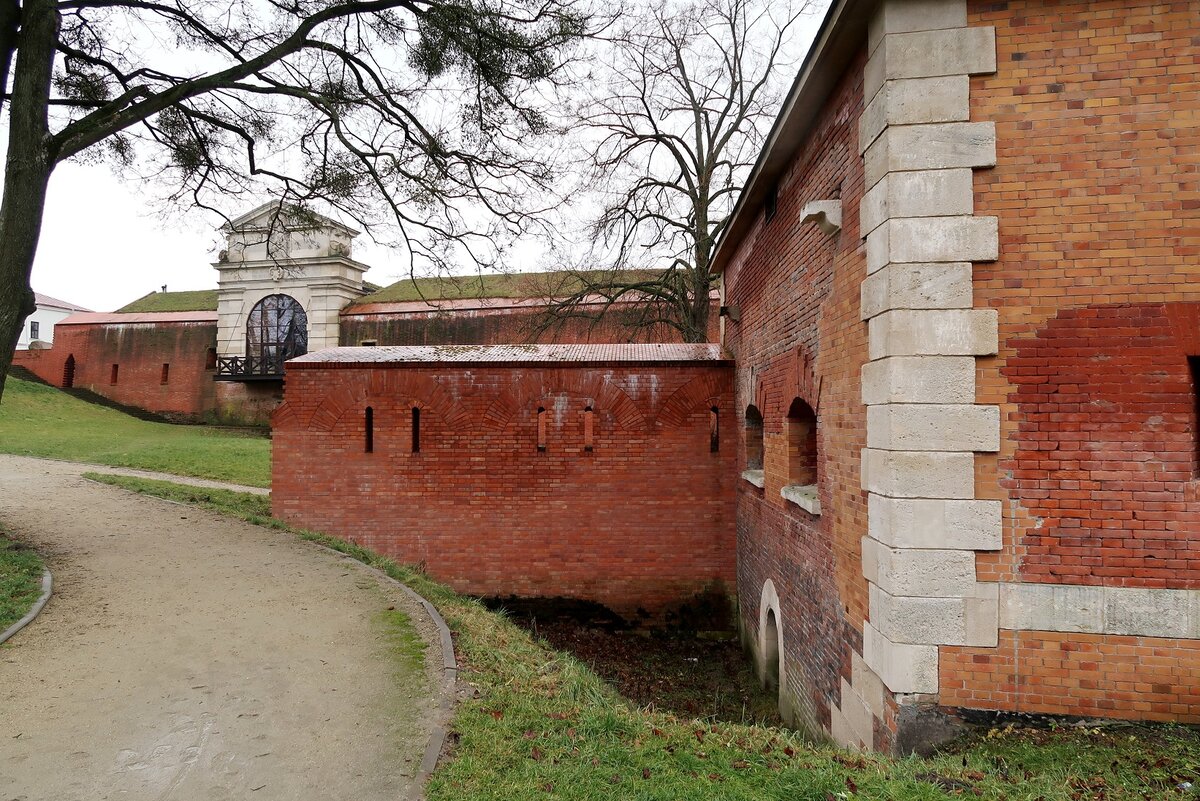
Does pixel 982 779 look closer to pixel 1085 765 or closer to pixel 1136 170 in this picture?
pixel 1085 765

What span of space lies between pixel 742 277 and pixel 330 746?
7047 mm

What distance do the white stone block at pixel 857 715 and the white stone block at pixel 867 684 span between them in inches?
2.0

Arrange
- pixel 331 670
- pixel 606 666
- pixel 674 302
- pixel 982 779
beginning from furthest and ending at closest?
pixel 674 302 → pixel 606 666 → pixel 331 670 → pixel 982 779

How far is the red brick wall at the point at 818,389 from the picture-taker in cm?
479

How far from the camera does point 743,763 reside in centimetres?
383

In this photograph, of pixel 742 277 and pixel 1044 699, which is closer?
pixel 1044 699

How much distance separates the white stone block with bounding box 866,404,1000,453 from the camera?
13.1 feet

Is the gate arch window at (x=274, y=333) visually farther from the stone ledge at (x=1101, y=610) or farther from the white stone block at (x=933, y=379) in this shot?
the stone ledge at (x=1101, y=610)

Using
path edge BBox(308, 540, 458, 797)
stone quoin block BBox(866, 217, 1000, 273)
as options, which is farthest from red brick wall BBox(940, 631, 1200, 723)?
path edge BBox(308, 540, 458, 797)

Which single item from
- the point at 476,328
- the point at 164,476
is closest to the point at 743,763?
A: the point at 164,476

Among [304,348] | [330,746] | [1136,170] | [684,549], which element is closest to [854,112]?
[1136,170]

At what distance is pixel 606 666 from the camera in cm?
863

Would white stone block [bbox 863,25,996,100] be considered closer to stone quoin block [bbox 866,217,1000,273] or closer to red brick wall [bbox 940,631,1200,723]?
stone quoin block [bbox 866,217,1000,273]

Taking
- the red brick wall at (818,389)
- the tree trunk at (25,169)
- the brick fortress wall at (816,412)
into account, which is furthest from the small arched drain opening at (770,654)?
the tree trunk at (25,169)
